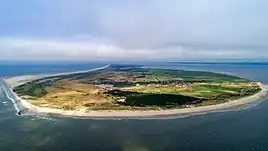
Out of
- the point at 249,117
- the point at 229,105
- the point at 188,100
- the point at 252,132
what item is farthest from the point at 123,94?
the point at 252,132

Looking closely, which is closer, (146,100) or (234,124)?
(234,124)

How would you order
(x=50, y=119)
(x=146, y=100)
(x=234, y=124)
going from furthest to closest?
(x=146, y=100) → (x=50, y=119) → (x=234, y=124)

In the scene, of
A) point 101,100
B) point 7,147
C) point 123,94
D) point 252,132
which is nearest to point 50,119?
point 7,147

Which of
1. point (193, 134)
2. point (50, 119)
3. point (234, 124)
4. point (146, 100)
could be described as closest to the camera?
point (193, 134)

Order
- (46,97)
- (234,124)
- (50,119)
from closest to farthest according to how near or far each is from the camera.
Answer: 1. (234,124)
2. (50,119)
3. (46,97)

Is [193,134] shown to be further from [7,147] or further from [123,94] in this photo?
[123,94]

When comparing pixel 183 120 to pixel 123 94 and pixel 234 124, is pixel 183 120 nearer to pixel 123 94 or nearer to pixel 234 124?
pixel 234 124
